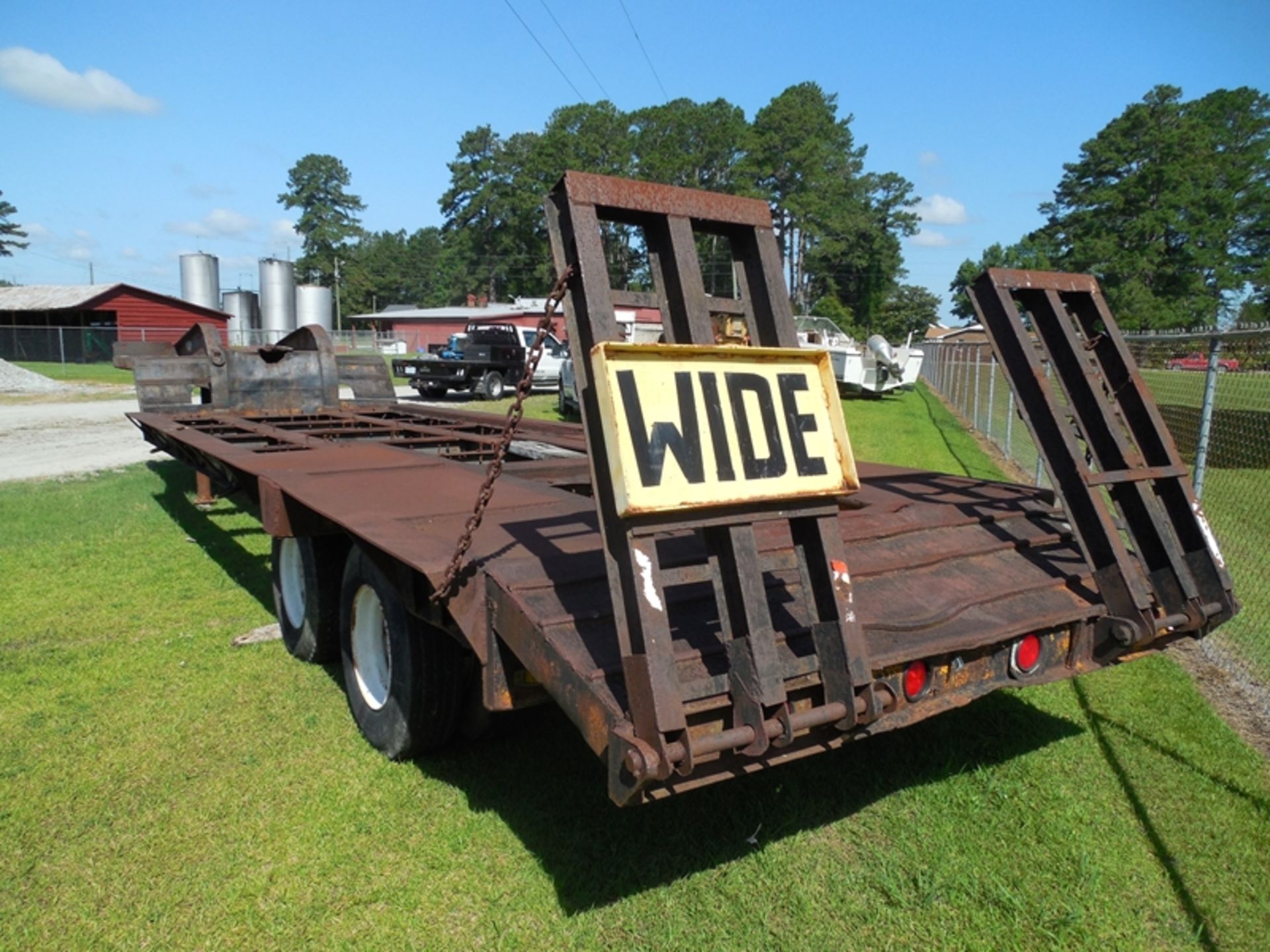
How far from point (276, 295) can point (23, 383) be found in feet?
122

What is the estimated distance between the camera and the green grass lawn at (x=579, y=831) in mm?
2613

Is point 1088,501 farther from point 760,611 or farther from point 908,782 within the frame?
point 760,611

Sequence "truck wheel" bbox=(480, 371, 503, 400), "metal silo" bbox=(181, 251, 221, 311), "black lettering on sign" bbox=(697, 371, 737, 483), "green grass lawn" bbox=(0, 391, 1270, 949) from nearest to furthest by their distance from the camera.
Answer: "black lettering on sign" bbox=(697, 371, 737, 483) → "green grass lawn" bbox=(0, 391, 1270, 949) → "truck wheel" bbox=(480, 371, 503, 400) → "metal silo" bbox=(181, 251, 221, 311)

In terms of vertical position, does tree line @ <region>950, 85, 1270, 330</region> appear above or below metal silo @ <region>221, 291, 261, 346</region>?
above

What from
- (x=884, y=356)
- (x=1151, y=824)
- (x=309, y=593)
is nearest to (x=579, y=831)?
(x=309, y=593)

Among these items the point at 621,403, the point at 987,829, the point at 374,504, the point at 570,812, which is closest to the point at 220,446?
the point at 374,504

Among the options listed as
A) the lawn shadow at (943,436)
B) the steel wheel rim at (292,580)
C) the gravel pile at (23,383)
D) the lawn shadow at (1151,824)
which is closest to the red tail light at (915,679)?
the lawn shadow at (1151,824)

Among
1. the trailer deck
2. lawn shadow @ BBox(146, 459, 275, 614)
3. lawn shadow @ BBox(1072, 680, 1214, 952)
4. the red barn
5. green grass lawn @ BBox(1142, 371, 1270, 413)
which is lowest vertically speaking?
lawn shadow @ BBox(1072, 680, 1214, 952)

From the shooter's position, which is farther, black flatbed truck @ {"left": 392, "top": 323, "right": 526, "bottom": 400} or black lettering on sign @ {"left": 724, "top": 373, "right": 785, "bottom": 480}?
black flatbed truck @ {"left": 392, "top": 323, "right": 526, "bottom": 400}

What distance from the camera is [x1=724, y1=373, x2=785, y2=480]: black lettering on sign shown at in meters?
2.26

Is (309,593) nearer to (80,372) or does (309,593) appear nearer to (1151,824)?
(1151,824)

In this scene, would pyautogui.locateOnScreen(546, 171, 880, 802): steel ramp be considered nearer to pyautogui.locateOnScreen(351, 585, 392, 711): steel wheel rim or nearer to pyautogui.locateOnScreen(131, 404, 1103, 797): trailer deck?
pyautogui.locateOnScreen(131, 404, 1103, 797): trailer deck

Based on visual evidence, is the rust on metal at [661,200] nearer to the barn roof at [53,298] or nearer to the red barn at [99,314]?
the red barn at [99,314]

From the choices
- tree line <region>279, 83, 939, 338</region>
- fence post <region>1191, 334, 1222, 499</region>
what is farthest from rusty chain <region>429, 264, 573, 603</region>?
tree line <region>279, 83, 939, 338</region>
